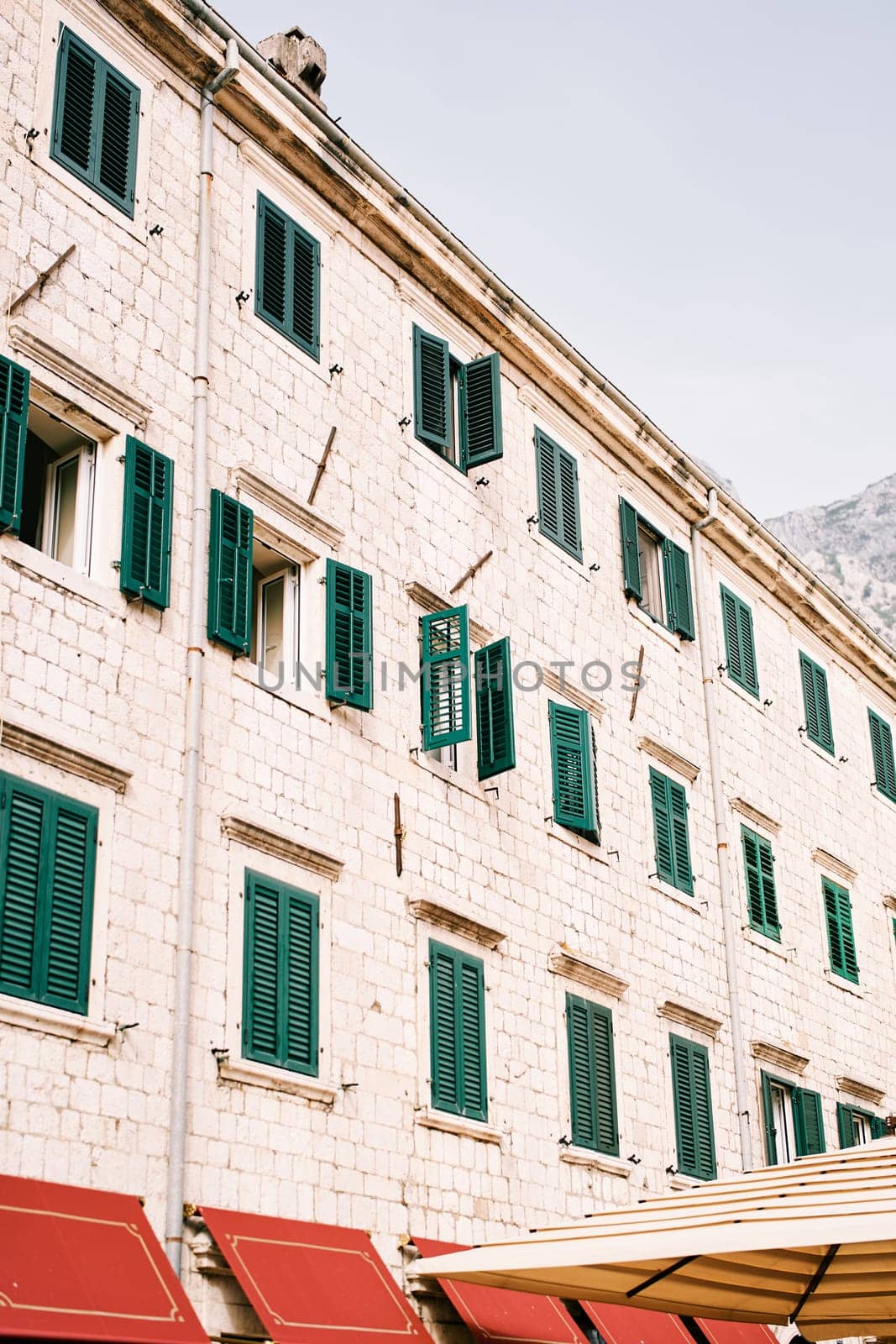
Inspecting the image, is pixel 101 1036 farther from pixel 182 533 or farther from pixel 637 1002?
pixel 637 1002

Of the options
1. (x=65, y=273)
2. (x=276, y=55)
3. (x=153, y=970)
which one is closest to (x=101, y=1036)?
(x=153, y=970)

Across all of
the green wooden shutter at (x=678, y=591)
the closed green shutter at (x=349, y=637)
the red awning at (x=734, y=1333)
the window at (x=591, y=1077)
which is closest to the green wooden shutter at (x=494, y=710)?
the closed green shutter at (x=349, y=637)

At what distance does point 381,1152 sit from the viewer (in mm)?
13867

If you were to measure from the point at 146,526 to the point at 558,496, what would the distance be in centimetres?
738

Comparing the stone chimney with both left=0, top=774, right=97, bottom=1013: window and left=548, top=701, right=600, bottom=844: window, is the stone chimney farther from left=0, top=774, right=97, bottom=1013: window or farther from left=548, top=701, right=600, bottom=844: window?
left=0, top=774, right=97, bottom=1013: window

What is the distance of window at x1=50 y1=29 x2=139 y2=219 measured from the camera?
13961 millimetres

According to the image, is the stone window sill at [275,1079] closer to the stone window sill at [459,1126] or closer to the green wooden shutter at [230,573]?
the stone window sill at [459,1126]

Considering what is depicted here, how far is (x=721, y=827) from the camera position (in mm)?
21156

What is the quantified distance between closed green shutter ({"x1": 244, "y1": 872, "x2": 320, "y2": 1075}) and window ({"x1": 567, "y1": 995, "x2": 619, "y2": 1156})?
401cm

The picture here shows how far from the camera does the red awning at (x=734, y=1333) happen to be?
17375 millimetres

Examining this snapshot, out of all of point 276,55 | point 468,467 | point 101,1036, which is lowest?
point 101,1036

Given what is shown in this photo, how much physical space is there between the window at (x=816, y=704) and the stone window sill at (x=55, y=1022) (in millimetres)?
15503

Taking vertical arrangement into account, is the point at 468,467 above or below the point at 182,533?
above

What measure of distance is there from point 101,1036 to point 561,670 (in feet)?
27.4
